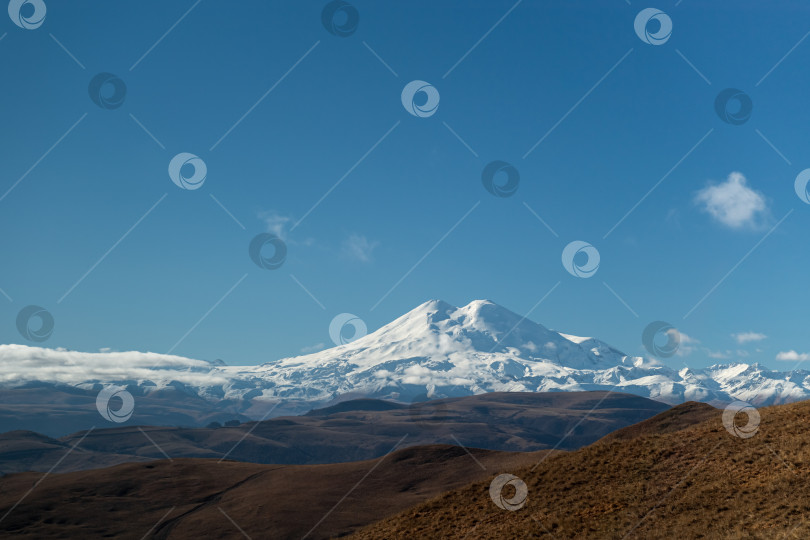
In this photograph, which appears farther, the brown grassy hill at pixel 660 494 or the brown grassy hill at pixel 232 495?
the brown grassy hill at pixel 232 495

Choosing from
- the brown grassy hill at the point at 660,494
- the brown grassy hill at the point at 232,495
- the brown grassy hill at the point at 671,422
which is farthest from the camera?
the brown grassy hill at the point at 671,422

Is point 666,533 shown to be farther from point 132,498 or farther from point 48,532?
point 132,498

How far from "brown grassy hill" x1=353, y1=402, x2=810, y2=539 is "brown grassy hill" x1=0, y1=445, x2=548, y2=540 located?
1115 inches

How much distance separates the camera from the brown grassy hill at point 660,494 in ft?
103

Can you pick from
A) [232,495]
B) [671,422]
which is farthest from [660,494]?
[232,495]

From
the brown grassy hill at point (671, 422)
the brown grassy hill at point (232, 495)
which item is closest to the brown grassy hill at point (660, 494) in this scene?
the brown grassy hill at point (232, 495)

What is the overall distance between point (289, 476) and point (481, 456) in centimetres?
2859

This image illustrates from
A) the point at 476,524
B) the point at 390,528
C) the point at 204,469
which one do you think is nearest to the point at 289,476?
the point at 204,469

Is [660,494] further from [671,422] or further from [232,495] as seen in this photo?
[232,495]

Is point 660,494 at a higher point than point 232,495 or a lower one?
lower

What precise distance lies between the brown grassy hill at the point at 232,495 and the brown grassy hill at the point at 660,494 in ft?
92.9

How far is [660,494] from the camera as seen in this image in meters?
37.2

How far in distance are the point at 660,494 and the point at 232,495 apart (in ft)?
222

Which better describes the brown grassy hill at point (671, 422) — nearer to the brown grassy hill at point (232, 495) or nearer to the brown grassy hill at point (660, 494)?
the brown grassy hill at point (232, 495)
